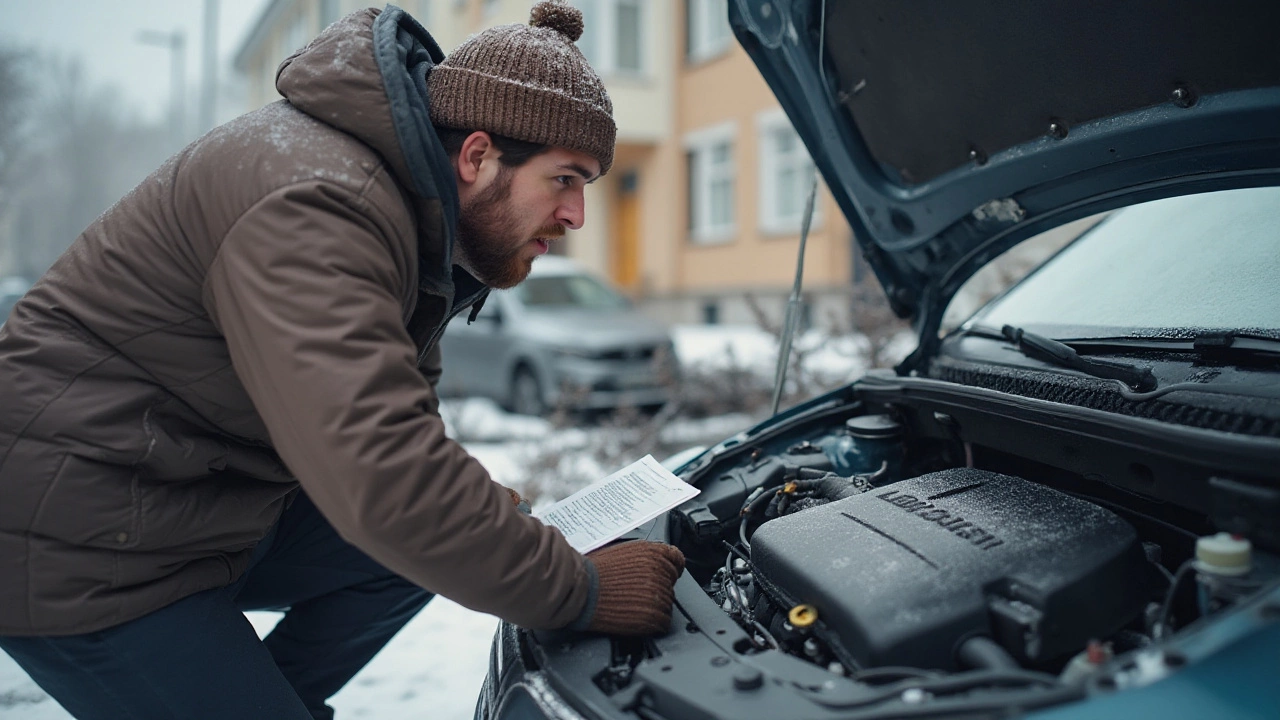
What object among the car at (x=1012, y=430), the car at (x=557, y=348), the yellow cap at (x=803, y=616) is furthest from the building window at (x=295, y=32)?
the yellow cap at (x=803, y=616)

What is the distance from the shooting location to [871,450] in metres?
2.34

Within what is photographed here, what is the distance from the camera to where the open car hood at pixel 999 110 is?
1.71 meters

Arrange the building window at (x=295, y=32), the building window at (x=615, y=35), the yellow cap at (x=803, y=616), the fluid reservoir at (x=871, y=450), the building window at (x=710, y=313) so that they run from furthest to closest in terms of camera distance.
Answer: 1. the building window at (x=295, y=32)
2. the building window at (x=710, y=313)
3. the building window at (x=615, y=35)
4. the fluid reservoir at (x=871, y=450)
5. the yellow cap at (x=803, y=616)

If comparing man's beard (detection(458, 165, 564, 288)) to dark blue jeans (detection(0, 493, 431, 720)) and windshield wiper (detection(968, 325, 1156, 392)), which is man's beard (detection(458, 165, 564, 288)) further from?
windshield wiper (detection(968, 325, 1156, 392))

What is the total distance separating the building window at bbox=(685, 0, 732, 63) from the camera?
13.6 m

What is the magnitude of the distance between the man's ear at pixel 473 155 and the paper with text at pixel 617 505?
30.8 inches

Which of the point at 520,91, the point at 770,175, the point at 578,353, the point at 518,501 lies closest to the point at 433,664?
the point at 518,501

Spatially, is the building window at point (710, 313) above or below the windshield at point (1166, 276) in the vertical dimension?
below

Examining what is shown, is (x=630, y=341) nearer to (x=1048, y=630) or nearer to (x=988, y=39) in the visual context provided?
(x=988, y=39)

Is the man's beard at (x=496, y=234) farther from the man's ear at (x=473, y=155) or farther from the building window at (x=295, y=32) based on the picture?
the building window at (x=295, y=32)

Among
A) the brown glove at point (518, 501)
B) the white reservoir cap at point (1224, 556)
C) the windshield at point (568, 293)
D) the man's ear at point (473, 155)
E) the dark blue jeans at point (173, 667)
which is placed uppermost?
the man's ear at point (473, 155)

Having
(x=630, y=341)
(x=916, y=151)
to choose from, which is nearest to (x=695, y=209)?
(x=630, y=341)

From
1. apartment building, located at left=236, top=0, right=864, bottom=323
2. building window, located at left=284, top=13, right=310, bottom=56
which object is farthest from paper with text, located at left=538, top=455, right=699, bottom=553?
building window, located at left=284, top=13, right=310, bottom=56

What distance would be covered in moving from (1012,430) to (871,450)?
1.55 ft
